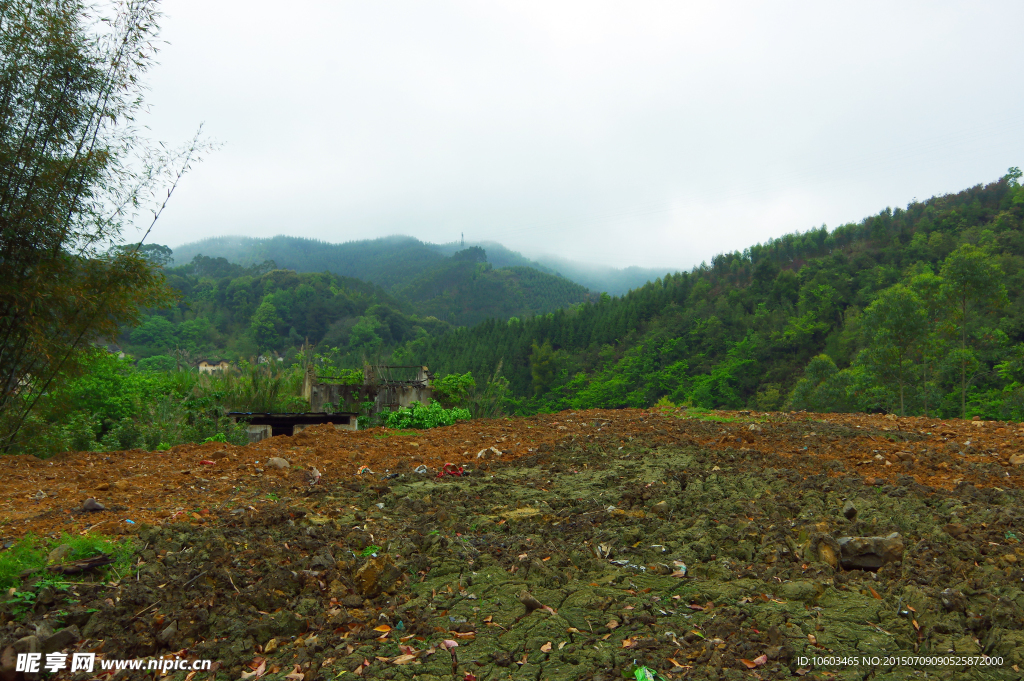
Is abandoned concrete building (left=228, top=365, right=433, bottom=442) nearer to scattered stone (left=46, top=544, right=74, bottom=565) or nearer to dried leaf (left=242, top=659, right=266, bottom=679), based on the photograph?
scattered stone (left=46, top=544, right=74, bottom=565)

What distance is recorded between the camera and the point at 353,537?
333cm

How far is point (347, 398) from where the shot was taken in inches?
443

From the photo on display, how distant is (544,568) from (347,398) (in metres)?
9.02

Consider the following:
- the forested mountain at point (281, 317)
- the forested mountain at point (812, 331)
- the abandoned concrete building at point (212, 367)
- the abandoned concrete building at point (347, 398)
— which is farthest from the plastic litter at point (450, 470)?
the forested mountain at point (281, 317)

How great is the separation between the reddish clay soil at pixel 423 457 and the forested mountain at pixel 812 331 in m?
13.9

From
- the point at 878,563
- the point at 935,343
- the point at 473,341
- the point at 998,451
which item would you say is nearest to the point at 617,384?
the point at 473,341

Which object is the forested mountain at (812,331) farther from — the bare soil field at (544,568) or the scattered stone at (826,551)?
the scattered stone at (826,551)

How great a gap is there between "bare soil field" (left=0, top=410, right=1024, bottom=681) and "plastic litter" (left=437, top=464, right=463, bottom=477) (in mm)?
24

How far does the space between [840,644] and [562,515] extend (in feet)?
6.36

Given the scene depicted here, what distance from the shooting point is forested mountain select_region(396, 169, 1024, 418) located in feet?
64.5

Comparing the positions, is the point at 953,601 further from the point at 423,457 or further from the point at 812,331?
the point at 812,331

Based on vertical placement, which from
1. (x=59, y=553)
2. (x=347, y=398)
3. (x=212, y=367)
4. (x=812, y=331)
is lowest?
(x=212, y=367)

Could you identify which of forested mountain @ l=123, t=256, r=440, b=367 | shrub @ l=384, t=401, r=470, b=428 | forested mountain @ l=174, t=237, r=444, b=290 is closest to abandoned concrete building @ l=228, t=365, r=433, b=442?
shrub @ l=384, t=401, r=470, b=428

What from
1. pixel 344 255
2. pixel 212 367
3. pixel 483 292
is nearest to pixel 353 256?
pixel 344 255
